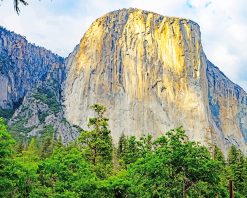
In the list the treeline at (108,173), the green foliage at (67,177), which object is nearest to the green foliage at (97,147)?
the treeline at (108,173)

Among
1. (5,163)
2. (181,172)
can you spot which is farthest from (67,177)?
(181,172)

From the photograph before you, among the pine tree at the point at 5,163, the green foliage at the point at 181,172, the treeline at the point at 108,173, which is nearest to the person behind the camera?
the pine tree at the point at 5,163

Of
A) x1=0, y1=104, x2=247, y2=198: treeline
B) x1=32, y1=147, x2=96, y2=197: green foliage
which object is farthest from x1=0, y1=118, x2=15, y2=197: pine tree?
x1=32, y1=147, x2=96, y2=197: green foliage

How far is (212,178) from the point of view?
105 feet

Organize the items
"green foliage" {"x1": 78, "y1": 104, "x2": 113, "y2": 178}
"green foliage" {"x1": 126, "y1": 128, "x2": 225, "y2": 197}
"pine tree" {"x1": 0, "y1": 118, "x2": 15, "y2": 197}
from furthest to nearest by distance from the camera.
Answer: "green foliage" {"x1": 78, "y1": 104, "x2": 113, "y2": 178} → "green foliage" {"x1": 126, "y1": 128, "x2": 225, "y2": 197} → "pine tree" {"x1": 0, "y1": 118, "x2": 15, "y2": 197}

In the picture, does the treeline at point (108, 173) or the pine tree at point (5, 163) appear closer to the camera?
the pine tree at point (5, 163)

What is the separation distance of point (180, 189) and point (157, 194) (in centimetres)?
172

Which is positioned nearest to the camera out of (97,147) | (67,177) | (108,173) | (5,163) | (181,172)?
(5,163)

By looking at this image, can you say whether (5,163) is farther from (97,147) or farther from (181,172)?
(97,147)

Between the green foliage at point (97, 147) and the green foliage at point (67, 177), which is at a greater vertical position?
the green foliage at point (97, 147)

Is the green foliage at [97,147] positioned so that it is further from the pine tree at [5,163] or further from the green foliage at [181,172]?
the pine tree at [5,163]

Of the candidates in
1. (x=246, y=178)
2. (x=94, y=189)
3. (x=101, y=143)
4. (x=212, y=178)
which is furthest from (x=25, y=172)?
(x=246, y=178)

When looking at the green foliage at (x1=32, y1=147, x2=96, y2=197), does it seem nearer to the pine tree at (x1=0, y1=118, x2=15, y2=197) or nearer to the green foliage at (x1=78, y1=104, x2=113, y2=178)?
the green foliage at (x1=78, y1=104, x2=113, y2=178)

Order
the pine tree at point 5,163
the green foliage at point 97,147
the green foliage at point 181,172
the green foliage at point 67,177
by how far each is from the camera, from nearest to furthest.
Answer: the pine tree at point 5,163 < the green foliage at point 181,172 < the green foliage at point 67,177 < the green foliage at point 97,147
